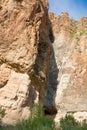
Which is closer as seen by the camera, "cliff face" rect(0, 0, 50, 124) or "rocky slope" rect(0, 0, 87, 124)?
"cliff face" rect(0, 0, 50, 124)

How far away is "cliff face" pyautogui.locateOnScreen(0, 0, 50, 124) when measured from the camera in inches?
512

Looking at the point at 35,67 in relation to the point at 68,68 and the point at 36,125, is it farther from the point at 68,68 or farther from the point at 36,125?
the point at 36,125

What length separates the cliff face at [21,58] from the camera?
13.0 metres

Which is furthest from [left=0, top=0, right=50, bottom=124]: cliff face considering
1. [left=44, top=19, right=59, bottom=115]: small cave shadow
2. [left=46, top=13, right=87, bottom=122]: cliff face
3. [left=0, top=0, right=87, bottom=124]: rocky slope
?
[left=46, top=13, right=87, bottom=122]: cliff face

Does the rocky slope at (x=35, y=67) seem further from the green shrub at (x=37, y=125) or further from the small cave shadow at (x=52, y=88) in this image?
the green shrub at (x=37, y=125)

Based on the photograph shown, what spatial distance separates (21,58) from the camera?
13914 millimetres

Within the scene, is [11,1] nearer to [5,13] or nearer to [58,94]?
[5,13]

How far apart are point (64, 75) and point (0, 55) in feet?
13.7

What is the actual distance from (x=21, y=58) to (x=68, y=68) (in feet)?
12.9

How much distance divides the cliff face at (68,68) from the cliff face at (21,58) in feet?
4.15

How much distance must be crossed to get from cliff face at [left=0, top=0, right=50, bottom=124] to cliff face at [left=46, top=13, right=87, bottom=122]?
126 centimetres

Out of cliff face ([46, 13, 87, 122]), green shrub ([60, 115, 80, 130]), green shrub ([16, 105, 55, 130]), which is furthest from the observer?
cliff face ([46, 13, 87, 122])

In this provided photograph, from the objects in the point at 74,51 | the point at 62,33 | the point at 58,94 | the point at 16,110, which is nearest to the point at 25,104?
the point at 16,110

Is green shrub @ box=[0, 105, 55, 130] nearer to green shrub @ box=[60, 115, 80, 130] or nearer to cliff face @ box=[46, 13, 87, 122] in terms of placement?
green shrub @ box=[60, 115, 80, 130]
